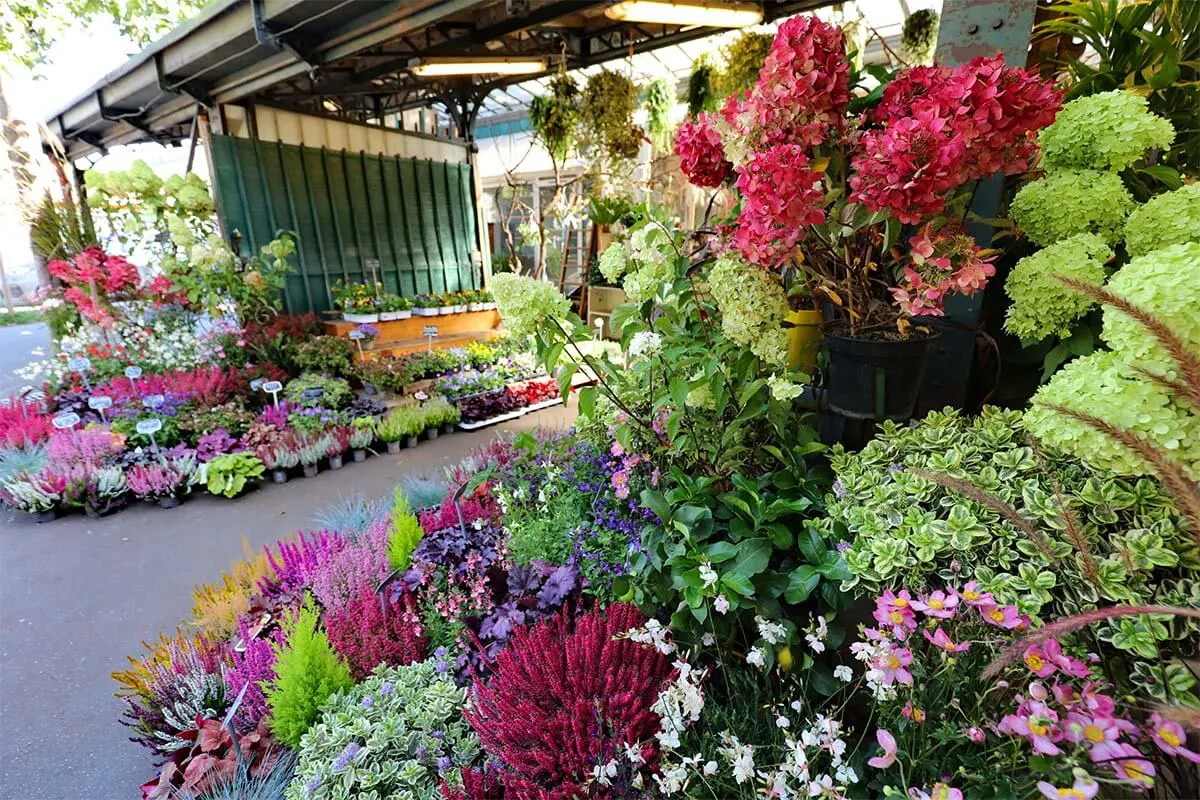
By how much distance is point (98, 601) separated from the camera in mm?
2582

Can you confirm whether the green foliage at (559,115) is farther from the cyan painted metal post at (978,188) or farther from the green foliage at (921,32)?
the cyan painted metal post at (978,188)

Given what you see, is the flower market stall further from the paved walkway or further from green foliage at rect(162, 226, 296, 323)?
green foliage at rect(162, 226, 296, 323)

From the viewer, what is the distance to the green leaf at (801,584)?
1147 millimetres

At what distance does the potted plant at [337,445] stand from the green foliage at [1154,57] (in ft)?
14.7

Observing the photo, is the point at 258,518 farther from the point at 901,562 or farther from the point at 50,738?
the point at 901,562

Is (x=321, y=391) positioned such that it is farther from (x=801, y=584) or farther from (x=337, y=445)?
(x=801, y=584)

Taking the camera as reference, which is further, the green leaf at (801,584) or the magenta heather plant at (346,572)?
the magenta heather plant at (346,572)

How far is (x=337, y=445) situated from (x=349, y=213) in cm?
362

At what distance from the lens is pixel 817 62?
3.28 feet

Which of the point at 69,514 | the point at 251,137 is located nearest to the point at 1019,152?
the point at 69,514

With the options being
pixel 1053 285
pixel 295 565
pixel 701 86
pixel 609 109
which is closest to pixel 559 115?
pixel 609 109

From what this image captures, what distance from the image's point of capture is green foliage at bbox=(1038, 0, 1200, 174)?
3.94 ft

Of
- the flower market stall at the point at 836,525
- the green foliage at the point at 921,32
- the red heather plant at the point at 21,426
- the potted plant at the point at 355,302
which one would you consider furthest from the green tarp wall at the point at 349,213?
the green foliage at the point at 921,32

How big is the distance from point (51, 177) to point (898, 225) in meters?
8.88
